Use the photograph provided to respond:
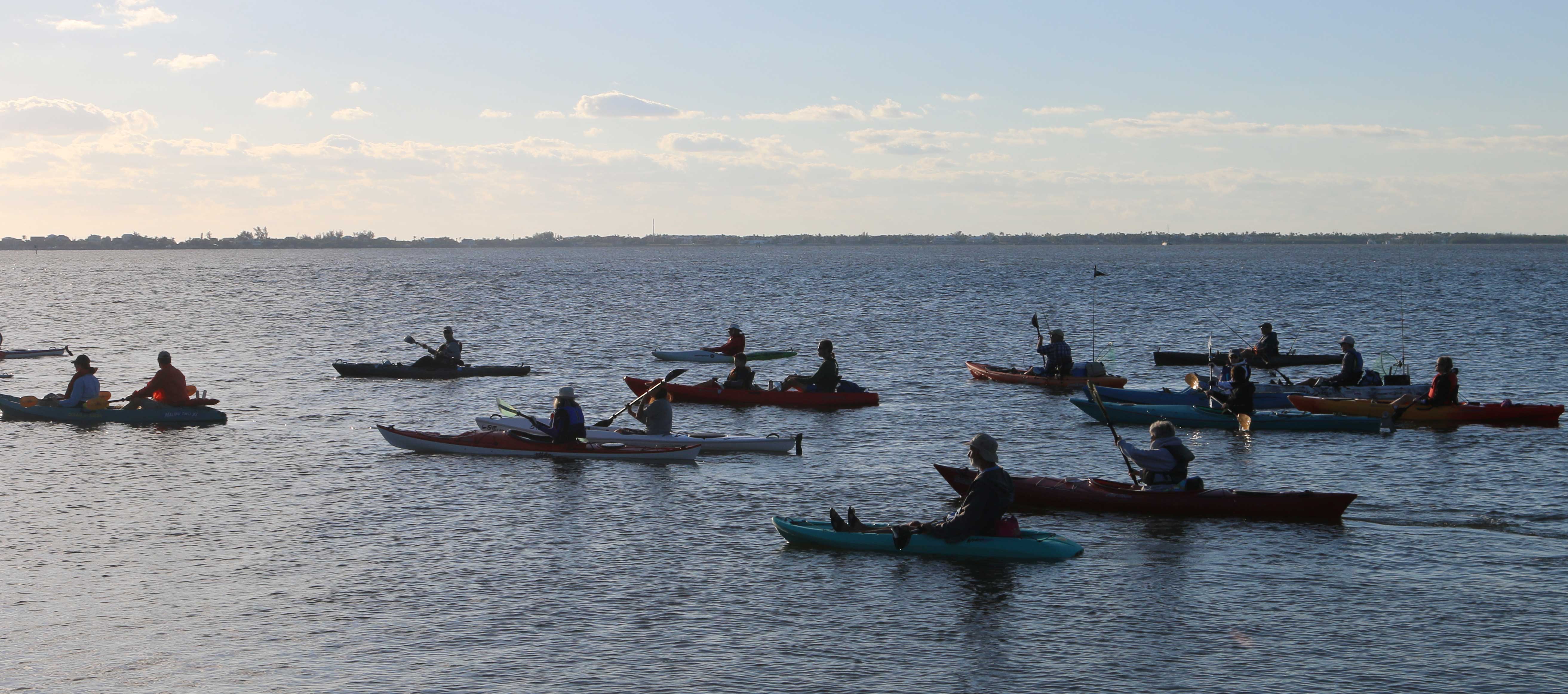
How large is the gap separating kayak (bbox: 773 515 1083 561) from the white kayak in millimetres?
7190

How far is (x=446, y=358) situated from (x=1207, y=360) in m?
24.3

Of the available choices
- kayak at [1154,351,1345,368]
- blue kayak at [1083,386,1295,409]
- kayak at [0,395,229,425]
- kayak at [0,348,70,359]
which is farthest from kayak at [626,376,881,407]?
kayak at [0,348,70,359]

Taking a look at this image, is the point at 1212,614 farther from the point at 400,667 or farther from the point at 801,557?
the point at 400,667

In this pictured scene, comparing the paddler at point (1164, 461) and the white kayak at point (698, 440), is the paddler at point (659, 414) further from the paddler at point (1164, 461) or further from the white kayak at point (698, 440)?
the paddler at point (1164, 461)

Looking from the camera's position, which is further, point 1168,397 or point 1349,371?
point 1349,371

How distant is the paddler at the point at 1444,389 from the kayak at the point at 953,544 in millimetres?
15112

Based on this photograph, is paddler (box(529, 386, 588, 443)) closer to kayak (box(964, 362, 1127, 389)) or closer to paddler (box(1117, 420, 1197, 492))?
paddler (box(1117, 420, 1197, 492))

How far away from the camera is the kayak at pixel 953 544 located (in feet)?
52.4

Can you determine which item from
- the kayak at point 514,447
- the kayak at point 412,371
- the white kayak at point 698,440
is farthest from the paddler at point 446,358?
the kayak at point 514,447

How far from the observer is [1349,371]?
3148cm

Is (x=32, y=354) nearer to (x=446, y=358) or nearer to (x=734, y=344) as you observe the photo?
(x=446, y=358)

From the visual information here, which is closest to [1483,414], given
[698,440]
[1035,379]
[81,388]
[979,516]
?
[1035,379]

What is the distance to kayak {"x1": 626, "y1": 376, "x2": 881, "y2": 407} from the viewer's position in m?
31.6

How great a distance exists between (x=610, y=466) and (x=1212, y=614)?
11.9m
